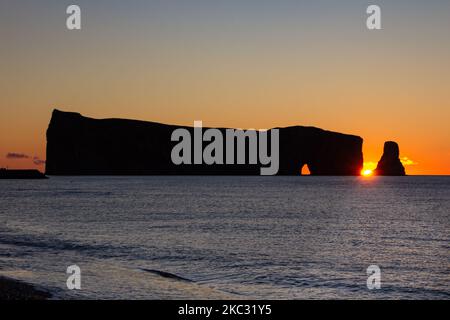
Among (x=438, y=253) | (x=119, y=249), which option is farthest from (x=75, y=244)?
(x=438, y=253)

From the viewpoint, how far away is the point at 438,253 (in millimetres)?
40812

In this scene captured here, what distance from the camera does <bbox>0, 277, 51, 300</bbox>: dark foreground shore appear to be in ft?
75.1

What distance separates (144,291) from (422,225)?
4611 cm

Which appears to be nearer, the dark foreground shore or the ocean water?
the dark foreground shore

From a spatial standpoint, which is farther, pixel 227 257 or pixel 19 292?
pixel 227 257

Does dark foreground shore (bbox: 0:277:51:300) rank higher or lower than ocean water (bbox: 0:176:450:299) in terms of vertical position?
higher

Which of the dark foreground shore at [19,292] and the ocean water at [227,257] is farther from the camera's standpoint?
the ocean water at [227,257]

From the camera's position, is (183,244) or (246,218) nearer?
(183,244)

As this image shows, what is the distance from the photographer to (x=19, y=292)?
23.9 m

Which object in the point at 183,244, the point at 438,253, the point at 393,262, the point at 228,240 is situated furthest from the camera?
the point at 228,240

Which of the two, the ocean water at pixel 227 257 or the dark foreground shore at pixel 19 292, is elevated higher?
the dark foreground shore at pixel 19 292

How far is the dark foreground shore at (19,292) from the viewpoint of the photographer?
22.9 metres
